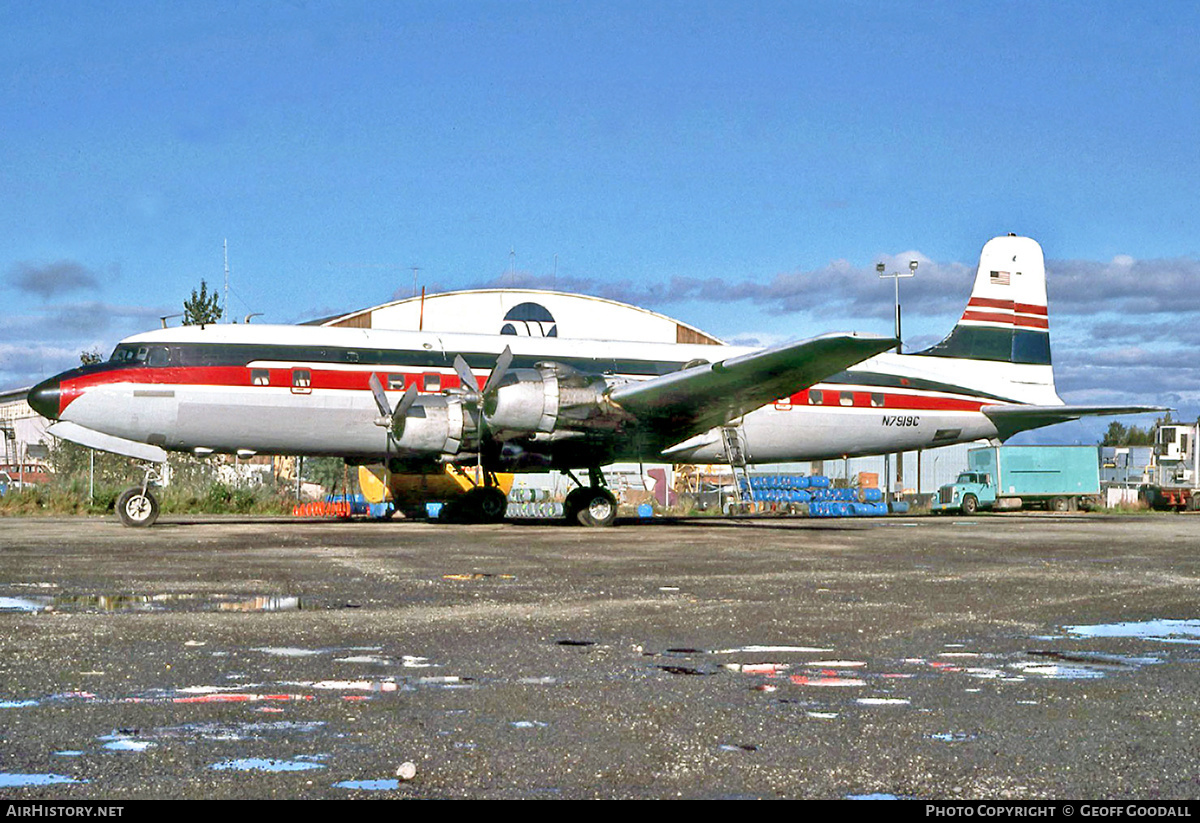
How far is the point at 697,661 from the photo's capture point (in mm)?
7387

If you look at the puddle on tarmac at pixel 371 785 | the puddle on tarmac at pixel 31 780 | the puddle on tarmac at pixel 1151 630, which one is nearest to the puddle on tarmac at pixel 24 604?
the puddle on tarmac at pixel 31 780

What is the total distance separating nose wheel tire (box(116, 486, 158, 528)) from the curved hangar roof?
3114 cm

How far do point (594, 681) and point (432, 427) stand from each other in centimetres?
1675

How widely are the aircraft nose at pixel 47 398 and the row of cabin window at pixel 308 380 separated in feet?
12.1

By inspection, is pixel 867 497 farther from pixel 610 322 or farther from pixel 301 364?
pixel 301 364

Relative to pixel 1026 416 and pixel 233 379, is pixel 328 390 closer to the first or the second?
pixel 233 379

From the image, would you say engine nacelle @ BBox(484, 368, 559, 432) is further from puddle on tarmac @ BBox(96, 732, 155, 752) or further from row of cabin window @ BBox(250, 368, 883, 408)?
puddle on tarmac @ BBox(96, 732, 155, 752)

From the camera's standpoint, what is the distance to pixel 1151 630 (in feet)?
28.9

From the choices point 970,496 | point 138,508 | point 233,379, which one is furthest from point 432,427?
point 970,496

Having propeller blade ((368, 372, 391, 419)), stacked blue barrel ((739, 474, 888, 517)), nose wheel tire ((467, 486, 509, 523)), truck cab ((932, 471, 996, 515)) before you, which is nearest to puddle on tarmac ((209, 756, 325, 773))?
propeller blade ((368, 372, 391, 419))

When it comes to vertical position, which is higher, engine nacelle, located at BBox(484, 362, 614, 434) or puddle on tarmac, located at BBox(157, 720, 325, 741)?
engine nacelle, located at BBox(484, 362, 614, 434)

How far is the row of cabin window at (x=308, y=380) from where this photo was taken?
77.4 feet

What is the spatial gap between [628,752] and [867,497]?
139 feet

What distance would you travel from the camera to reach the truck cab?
155 ft
